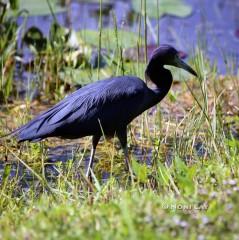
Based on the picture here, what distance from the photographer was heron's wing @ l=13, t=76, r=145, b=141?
14.7ft

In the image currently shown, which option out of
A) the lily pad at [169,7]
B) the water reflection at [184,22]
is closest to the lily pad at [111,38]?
the water reflection at [184,22]

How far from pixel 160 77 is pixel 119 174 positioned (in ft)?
2.00

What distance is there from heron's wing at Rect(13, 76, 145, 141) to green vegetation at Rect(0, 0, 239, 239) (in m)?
0.21

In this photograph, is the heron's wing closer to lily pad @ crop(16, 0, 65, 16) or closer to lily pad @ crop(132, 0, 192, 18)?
lily pad @ crop(16, 0, 65, 16)

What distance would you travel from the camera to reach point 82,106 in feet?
14.9

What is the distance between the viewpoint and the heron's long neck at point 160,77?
15.9 ft

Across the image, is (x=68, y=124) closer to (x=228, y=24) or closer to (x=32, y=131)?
(x=32, y=131)

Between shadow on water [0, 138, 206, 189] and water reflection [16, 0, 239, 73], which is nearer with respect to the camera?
shadow on water [0, 138, 206, 189]

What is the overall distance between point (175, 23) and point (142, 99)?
3.58 metres

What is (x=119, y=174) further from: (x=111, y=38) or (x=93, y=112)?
(x=111, y=38)

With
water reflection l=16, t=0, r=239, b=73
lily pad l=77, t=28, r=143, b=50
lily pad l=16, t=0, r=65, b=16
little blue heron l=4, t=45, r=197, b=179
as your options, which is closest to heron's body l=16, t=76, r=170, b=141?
little blue heron l=4, t=45, r=197, b=179

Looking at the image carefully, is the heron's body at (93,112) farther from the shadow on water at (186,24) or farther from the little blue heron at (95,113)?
the shadow on water at (186,24)

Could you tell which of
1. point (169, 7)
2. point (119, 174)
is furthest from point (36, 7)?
point (119, 174)

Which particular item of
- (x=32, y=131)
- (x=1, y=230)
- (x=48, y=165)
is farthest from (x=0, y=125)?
(x=1, y=230)
